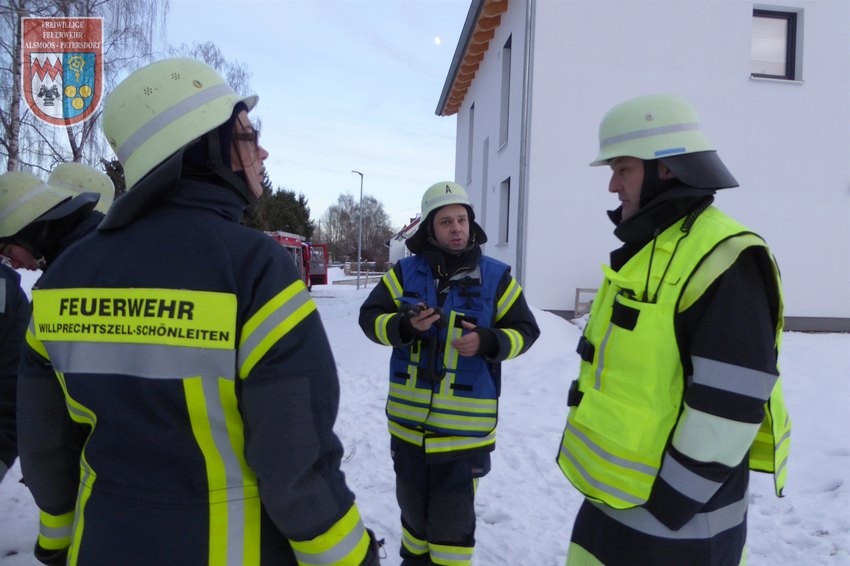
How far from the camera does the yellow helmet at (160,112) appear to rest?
125 cm

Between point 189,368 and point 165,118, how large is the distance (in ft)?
1.86

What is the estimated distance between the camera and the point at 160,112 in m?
1.26

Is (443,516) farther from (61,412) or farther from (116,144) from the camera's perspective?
(116,144)

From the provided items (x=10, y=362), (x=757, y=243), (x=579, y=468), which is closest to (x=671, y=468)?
(x=579, y=468)

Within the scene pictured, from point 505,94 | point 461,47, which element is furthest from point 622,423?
point 461,47

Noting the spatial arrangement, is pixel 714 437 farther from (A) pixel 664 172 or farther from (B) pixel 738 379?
(A) pixel 664 172

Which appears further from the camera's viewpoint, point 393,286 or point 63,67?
point 63,67

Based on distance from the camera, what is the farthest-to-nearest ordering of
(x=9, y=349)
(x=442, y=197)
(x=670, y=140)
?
(x=442, y=197)
(x=9, y=349)
(x=670, y=140)

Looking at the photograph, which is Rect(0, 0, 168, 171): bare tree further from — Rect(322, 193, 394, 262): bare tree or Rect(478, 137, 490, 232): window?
Rect(322, 193, 394, 262): bare tree

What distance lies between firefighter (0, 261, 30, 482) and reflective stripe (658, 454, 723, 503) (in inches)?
102

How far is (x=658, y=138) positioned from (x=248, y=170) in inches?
47.3

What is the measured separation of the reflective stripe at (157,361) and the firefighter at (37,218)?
5.15ft

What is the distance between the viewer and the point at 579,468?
174cm

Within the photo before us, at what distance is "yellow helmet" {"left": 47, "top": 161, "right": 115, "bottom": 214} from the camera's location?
3436mm
